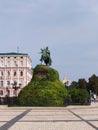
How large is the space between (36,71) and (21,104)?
15.4ft

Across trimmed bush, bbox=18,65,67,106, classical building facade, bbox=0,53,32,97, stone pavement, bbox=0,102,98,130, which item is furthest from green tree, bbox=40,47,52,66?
classical building facade, bbox=0,53,32,97

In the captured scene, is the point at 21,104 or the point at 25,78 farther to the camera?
the point at 25,78

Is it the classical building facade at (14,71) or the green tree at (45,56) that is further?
the classical building facade at (14,71)

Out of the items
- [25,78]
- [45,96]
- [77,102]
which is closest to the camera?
[45,96]

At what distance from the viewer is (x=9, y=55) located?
14400cm

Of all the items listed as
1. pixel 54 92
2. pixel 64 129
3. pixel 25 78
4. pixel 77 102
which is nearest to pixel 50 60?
pixel 77 102

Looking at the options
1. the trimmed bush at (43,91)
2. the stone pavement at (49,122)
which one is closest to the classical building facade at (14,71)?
the trimmed bush at (43,91)

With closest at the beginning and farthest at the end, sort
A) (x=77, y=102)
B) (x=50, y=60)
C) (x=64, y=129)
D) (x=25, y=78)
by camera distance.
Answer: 1. (x=64, y=129)
2. (x=77, y=102)
3. (x=50, y=60)
4. (x=25, y=78)

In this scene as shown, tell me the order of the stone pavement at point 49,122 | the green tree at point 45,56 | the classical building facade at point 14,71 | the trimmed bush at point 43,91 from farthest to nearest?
the classical building facade at point 14,71
the green tree at point 45,56
the trimmed bush at point 43,91
the stone pavement at point 49,122

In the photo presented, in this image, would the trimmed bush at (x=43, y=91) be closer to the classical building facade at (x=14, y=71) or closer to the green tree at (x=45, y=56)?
the green tree at (x=45, y=56)

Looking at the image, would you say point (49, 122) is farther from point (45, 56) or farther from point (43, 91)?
point (45, 56)

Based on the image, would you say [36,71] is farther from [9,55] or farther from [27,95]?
[9,55]

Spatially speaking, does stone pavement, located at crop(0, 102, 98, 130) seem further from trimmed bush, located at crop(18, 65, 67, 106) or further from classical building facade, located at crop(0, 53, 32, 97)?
classical building facade, located at crop(0, 53, 32, 97)

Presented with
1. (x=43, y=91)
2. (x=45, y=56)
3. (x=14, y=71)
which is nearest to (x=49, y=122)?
(x=43, y=91)
